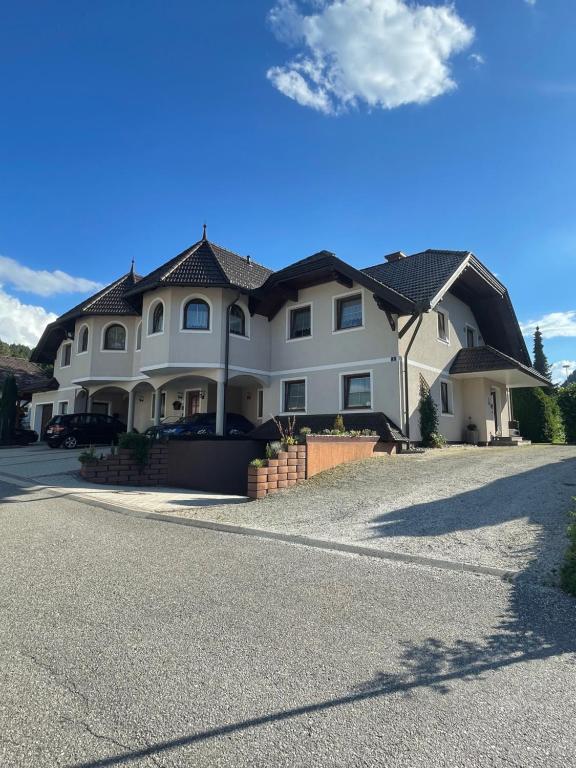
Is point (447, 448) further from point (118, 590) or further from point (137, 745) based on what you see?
point (137, 745)

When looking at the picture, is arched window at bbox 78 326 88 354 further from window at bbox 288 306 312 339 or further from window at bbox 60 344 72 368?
window at bbox 288 306 312 339

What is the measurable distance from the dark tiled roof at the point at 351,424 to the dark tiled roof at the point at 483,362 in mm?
5558

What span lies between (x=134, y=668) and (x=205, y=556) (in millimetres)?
2784

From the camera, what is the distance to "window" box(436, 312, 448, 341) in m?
20.2

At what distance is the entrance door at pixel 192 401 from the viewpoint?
23859 mm

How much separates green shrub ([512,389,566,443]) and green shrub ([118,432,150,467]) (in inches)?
798

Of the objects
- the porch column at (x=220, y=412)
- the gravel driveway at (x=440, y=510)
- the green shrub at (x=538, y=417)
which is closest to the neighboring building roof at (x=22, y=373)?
the porch column at (x=220, y=412)

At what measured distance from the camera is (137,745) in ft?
8.01

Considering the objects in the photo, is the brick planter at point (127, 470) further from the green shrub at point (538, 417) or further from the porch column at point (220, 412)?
the green shrub at point (538, 417)

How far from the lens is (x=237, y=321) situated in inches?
790

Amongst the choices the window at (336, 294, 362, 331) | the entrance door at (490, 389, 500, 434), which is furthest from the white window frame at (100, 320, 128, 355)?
the entrance door at (490, 389, 500, 434)

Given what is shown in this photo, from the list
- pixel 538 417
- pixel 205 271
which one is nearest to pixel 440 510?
pixel 205 271

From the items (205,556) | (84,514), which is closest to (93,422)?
(84,514)

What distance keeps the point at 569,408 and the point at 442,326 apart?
9804mm
